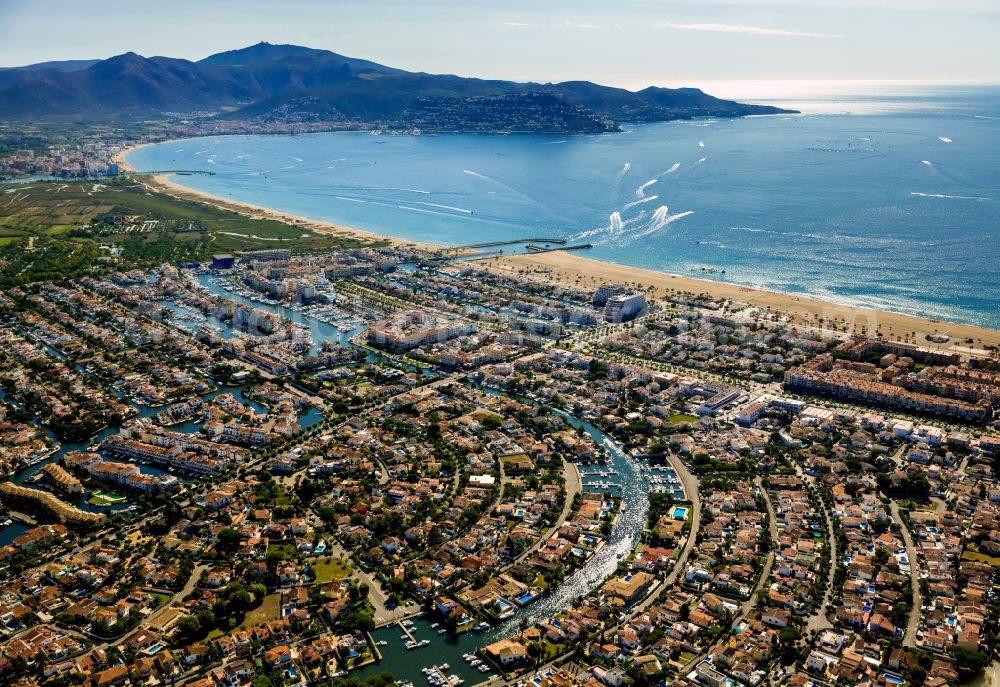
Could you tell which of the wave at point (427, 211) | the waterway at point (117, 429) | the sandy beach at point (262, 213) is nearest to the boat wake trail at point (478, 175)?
the wave at point (427, 211)

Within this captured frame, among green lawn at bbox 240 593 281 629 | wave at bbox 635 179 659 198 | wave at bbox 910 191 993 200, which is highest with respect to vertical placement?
wave at bbox 910 191 993 200

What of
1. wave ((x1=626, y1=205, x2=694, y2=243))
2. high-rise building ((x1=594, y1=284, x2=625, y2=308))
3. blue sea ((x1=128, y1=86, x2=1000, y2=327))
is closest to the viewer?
high-rise building ((x1=594, y1=284, x2=625, y2=308))

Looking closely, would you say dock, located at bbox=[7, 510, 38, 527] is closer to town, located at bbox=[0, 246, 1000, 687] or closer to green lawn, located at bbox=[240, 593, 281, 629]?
town, located at bbox=[0, 246, 1000, 687]

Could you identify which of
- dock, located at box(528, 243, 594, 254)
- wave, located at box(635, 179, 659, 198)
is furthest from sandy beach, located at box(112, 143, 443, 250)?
wave, located at box(635, 179, 659, 198)

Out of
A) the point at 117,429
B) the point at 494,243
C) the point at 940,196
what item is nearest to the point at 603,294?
the point at 494,243

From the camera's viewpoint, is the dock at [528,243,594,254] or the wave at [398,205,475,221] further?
the wave at [398,205,475,221]

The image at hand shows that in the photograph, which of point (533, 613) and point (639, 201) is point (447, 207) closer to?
point (639, 201)

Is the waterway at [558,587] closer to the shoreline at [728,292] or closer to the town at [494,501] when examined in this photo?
the town at [494,501]
